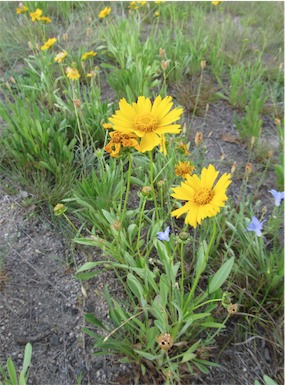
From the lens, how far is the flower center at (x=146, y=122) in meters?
1.20

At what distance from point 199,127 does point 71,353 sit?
158 cm

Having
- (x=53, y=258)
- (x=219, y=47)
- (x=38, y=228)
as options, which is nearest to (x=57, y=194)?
(x=38, y=228)

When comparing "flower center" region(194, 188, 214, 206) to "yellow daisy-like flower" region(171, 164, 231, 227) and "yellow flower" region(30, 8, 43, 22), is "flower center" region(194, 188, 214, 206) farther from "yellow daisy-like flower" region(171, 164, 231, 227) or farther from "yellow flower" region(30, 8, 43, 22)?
"yellow flower" region(30, 8, 43, 22)

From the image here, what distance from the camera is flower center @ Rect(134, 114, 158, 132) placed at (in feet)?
3.92

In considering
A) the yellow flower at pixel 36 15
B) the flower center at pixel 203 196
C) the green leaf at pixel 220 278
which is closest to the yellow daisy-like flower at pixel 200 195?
the flower center at pixel 203 196

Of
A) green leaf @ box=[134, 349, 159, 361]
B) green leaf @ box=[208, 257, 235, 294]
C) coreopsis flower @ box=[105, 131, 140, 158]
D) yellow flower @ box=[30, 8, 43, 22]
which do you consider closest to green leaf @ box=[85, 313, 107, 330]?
green leaf @ box=[134, 349, 159, 361]

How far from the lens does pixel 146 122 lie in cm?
121

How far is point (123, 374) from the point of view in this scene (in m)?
1.36

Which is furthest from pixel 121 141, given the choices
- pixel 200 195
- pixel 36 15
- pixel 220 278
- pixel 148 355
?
pixel 36 15

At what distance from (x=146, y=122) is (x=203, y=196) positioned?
Answer: 301 millimetres

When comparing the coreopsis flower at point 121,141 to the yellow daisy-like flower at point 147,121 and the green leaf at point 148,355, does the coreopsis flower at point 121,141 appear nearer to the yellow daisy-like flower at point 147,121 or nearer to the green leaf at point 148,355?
the yellow daisy-like flower at point 147,121

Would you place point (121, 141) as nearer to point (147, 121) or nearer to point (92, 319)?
point (147, 121)

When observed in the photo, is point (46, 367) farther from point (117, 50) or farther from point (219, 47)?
point (219, 47)

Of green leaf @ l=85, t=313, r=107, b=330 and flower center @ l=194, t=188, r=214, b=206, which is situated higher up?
flower center @ l=194, t=188, r=214, b=206
